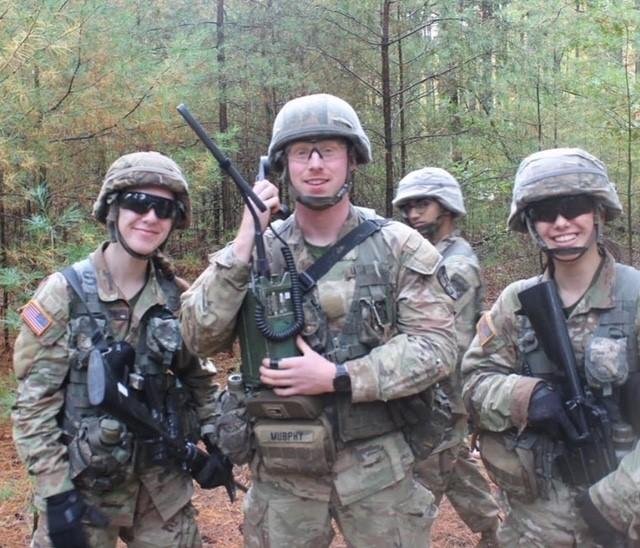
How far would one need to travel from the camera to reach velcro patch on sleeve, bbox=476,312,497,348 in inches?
118

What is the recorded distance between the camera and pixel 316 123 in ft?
9.12

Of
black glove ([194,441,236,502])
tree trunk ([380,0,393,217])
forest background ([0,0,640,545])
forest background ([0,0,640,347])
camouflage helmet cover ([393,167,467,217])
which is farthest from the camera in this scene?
tree trunk ([380,0,393,217])

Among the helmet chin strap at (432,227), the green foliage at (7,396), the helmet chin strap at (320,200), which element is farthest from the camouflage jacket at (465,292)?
the green foliage at (7,396)

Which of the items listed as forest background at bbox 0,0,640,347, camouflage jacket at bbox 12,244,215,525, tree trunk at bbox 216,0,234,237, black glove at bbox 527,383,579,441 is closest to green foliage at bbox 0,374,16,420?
forest background at bbox 0,0,640,347

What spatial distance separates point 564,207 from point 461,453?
256 centimetres

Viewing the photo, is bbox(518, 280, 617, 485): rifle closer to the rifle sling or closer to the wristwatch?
the wristwatch

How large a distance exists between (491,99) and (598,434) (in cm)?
652

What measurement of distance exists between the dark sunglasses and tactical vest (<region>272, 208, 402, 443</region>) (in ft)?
2.34

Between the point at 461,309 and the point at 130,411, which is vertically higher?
the point at 461,309

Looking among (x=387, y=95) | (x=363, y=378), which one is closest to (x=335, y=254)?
(x=363, y=378)

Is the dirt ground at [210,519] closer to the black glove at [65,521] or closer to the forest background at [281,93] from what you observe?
the forest background at [281,93]

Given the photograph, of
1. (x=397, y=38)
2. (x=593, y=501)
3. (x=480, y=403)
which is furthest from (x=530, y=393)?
(x=397, y=38)

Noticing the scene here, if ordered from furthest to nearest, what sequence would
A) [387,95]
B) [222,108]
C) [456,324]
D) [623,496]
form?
[222,108] → [387,95] → [456,324] → [623,496]

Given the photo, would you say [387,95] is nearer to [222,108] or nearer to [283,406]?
[222,108]
